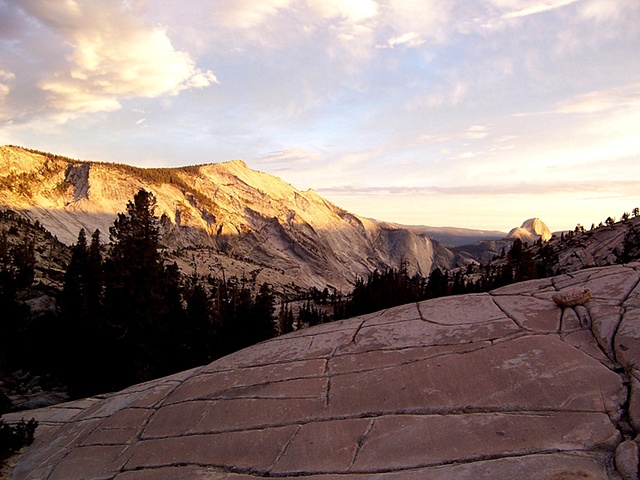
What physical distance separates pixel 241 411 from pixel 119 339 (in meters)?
16.8

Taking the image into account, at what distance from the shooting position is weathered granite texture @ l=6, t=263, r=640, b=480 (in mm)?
5570

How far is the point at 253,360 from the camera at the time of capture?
1029cm

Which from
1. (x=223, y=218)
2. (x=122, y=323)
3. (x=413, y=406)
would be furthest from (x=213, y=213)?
(x=413, y=406)

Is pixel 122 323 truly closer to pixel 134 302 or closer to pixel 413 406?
pixel 134 302

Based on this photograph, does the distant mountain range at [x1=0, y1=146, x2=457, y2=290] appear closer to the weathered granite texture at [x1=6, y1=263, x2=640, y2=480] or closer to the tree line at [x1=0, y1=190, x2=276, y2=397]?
the tree line at [x1=0, y1=190, x2=276, y2=397]

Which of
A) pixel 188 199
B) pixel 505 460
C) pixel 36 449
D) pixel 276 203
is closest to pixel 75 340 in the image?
pixel 36 449

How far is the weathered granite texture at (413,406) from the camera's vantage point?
5.57 m

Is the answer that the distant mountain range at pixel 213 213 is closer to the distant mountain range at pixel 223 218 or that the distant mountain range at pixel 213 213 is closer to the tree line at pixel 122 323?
the distant mountain range at pixel 223 218

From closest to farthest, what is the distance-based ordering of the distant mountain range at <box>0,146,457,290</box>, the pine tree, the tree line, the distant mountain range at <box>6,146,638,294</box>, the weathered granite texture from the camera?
the weathered granite texture
the pine tree
the tree line
the distant mountain range at <box>6,146,638,294</box>
the distant mountain range at <box>0,146,457,290</box>

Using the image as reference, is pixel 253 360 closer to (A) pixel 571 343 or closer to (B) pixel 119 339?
(A) pixel 571 343

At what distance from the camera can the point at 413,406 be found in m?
6.87

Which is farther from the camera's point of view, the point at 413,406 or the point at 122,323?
the point at 122,323

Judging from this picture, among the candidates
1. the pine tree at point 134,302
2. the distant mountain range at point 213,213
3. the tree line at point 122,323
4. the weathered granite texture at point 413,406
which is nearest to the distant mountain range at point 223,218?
the distant mountain range at point 213,213

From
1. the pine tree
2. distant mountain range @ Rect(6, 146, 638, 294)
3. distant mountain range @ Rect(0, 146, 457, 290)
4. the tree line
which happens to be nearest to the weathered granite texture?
the pine tree
